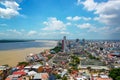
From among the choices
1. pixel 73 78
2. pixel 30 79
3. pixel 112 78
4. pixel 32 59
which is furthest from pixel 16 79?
pixel 32 59

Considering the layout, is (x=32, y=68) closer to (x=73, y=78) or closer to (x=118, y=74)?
(x=73, y=78)

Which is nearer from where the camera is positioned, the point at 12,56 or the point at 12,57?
the point at 12,57

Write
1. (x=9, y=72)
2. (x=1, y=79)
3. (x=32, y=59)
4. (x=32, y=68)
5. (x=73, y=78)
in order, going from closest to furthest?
(x=1, y=79) < (x=73, y=78) < (x=9, y=72) < (x=32, y=68) < (x=32, y=59)

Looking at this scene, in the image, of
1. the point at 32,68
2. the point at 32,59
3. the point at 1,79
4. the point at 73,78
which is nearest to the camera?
the point at 1,79

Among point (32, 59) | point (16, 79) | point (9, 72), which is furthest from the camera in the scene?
point (32, 59)

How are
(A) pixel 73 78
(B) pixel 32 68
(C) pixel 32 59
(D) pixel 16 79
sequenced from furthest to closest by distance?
1. (C) pixel 32 59
2. (B) pixel 32 68
3. (A) pixel 73 78
4. (D) pixel 16 79

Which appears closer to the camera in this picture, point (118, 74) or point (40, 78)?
point (40, 78)

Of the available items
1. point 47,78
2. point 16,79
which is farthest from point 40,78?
point 16,79

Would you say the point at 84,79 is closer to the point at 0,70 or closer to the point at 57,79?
the point at 57,79

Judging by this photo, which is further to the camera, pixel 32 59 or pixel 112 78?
pixel 32 59
